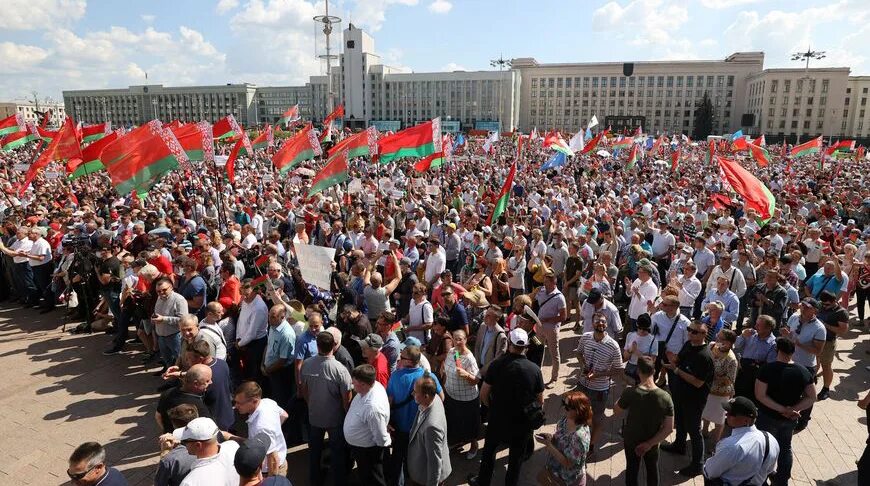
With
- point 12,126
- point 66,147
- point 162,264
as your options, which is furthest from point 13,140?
point 162,264

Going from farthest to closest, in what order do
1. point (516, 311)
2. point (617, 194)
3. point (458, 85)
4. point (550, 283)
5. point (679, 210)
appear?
1. point (458, 85)
2. point (617, 194)
3. point (679, 210)
4. point (550, 283)
5. point (516, 311)

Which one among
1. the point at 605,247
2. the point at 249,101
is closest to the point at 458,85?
the point at 249,101

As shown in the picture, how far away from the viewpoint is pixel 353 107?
126 m

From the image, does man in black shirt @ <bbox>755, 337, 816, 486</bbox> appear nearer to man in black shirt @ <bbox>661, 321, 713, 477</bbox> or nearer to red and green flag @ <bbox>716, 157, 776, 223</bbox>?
man in black shirt @ <bbox>661, 321, 713, 477</bbox>

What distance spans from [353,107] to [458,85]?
25.6 m

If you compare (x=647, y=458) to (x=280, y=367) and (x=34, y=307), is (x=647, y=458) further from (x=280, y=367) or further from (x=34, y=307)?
(x=34, y=307)

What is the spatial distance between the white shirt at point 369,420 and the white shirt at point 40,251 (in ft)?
26.8

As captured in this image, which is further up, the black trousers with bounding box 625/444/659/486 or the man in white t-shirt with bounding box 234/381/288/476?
the man in white t-shirt with bounding box 234/381/288/476

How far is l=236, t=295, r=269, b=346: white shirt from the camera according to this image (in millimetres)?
5898

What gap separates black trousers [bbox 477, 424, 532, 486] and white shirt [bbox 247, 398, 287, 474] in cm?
172

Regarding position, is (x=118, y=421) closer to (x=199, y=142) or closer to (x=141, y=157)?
(x=141, y=157)

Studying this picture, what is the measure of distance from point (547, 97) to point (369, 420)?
411ft

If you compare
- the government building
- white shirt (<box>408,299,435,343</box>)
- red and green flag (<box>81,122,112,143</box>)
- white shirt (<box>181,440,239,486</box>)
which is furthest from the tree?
white shirt (<box>181,440,239,486</box>)

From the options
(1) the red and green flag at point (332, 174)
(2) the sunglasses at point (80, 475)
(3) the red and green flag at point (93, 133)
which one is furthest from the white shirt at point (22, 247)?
(3) the red and green flag at point (93, 133)
